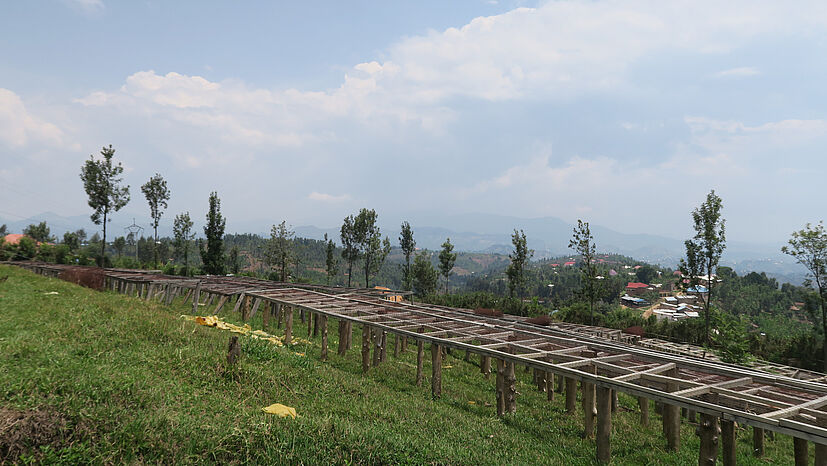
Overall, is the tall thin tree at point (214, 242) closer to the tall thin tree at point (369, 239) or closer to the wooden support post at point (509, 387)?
the tall thin tree at point (369, 239)

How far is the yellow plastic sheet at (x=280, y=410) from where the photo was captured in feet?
25.3

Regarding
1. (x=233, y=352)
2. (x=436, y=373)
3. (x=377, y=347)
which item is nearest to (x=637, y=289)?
(x=377, y=347)

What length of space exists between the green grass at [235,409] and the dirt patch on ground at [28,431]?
0.16 feet

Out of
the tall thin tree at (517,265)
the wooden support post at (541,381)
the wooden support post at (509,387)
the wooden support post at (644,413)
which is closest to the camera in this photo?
the wooden support post at (509,387)

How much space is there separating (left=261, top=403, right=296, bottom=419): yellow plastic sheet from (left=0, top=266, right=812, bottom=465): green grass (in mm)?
178

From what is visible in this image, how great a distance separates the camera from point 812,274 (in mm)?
28547

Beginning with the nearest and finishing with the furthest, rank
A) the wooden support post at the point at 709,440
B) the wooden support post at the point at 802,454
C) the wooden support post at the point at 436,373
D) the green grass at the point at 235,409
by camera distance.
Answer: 1. the green grass at the point at 235,409
2. the wooden support post at the point at 709,440
3. the wooden support post at the point at 802,454
4. the wooden support post at the point at 436,373

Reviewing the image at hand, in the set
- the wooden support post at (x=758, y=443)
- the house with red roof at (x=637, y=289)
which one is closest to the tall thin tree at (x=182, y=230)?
the wooden support post at (x=758, y=443)

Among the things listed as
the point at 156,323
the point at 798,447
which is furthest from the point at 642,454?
the point at 156,323

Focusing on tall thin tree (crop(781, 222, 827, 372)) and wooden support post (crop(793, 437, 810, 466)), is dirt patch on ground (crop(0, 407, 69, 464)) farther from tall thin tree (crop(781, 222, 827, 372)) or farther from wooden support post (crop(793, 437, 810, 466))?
tall thin tree (crop(781, 222, 827, 372))

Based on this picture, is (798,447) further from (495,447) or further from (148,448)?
(148,448)

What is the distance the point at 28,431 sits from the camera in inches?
234

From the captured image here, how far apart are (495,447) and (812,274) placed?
3263cm

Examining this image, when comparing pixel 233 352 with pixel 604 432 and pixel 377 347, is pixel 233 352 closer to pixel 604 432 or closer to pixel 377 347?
pixel 377 347
